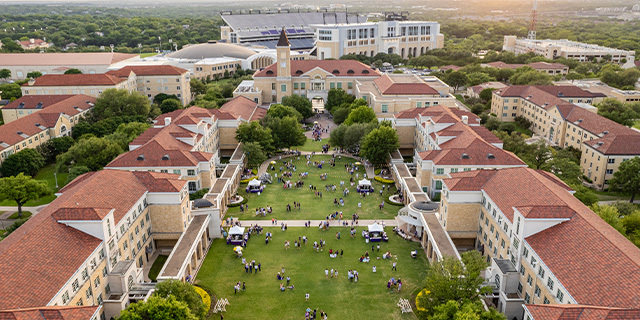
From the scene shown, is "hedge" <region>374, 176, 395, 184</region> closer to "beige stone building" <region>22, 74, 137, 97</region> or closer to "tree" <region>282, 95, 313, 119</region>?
"tree" <region>282, 95, 313, 119</region>

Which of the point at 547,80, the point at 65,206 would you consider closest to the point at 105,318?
the point at 65,206

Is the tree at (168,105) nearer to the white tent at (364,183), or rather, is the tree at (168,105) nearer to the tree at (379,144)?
the tree at (379,144)

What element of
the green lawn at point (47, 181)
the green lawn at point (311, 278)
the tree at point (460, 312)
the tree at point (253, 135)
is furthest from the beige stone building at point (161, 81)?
the tree at point (460, 312)

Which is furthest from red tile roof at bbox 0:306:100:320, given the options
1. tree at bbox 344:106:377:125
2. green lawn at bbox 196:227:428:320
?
tree at bbox 344:106:377:125

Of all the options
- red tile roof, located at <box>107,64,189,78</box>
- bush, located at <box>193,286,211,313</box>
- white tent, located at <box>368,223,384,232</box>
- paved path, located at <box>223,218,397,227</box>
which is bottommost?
bush, located at <box>193,286,211,313</box>

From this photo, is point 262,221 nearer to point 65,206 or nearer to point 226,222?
point 226,222

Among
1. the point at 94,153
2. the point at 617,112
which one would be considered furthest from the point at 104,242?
the point at 617,112

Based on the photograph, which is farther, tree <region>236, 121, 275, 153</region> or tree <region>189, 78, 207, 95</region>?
tree <region>189, 78, 207, 95</region>

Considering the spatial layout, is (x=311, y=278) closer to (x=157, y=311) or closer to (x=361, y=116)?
(x=157, y=311)
